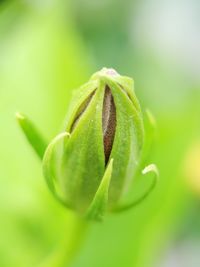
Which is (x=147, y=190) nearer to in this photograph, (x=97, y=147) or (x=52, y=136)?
(x=97, y=147)

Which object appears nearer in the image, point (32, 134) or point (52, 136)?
point (32, 134)

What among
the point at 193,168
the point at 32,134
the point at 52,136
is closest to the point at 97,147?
the point at 32,134

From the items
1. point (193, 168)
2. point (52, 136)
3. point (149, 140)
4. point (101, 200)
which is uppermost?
point (193, 168)

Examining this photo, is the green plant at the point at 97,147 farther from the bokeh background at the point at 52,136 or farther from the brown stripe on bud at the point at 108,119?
the bokeh background at the point at 52,136

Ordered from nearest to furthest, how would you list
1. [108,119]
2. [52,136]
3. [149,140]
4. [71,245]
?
[108,119] → [149,140] → [71,245] → [52,136]

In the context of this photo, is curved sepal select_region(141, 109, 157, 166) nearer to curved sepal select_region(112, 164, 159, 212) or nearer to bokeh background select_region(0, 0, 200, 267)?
curved sepal select_region(112, 164, 159, 212)

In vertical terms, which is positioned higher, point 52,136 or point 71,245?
point 52,136

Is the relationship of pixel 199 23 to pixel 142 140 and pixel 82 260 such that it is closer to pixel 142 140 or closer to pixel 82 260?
pixel 82 260
